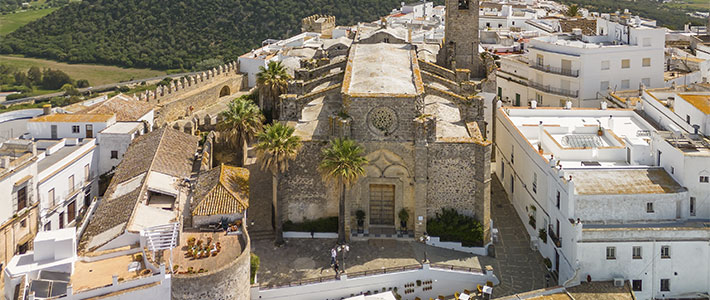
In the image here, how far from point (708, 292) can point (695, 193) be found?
449 cm

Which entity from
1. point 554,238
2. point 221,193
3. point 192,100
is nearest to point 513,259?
point 554,238

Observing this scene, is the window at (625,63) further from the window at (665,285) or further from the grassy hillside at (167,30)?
the grassy hillside at (167,30)

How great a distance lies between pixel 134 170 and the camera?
37.0 m

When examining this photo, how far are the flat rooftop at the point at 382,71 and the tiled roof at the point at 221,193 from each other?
23.9ft

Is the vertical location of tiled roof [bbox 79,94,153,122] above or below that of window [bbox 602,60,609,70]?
below

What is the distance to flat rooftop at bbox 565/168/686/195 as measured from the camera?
30922 mm

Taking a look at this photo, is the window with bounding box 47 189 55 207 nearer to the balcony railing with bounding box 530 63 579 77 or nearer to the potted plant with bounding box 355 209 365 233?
the potted plant with bounding box 355 209 365 233

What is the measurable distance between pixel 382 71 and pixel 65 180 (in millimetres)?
18587

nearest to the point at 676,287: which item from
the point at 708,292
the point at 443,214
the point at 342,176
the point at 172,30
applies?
the point at 708,292

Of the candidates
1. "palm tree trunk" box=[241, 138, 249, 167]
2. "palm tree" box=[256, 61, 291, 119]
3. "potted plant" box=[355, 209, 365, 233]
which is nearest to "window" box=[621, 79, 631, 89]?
"palm tree" box=[256, 61, 291, 119]

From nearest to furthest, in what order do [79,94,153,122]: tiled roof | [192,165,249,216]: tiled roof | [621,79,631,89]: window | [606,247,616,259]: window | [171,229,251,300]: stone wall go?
1. [171,229,251,300]: stone wall
2. [606,247,616,259]: window
3. [192,165,249,216]: tiled roof
4. [79,94,153,122]: tiled roof
5. [621,79,631,89]: window

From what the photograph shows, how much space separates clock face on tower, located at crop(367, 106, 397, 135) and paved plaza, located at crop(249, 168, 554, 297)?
19.0 ft

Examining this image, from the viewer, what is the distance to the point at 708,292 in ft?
101

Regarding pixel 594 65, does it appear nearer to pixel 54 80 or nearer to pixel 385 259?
pixel 385 259
